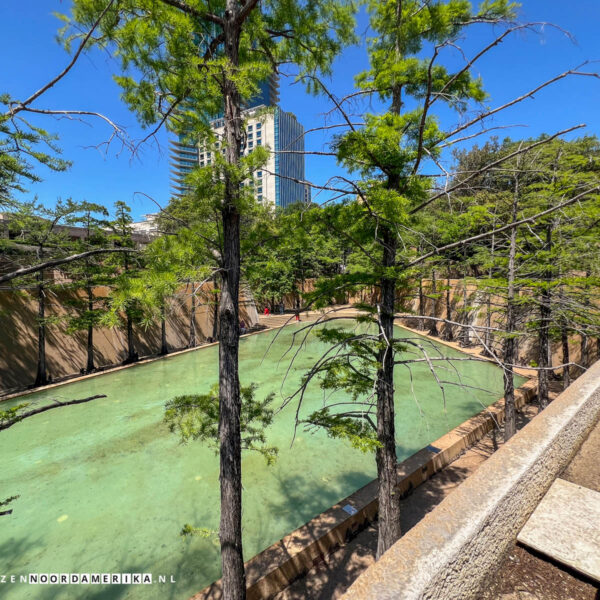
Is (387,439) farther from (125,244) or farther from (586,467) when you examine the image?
(125,244)

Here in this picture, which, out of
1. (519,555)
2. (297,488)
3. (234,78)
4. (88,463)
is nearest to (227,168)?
(234,78)

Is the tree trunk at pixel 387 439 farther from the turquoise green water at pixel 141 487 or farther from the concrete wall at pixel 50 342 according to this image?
the concrete wall at pixel 50 342

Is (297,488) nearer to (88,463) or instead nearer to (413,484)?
(413,484)

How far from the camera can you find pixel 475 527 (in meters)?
1.55

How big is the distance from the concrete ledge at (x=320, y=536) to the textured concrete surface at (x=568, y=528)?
0.83 meters

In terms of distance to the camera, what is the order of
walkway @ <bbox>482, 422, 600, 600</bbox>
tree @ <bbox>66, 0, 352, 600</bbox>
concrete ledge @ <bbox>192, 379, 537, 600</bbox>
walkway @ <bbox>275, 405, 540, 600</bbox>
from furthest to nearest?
1. walkway @ <bbox>275, 405, 540, 600</bbox>
2. concrete ledge @ <bbox>192, 379, 537, 600</bbox>
3. tree @ <bbox>66, 0, 352, 600</bbox>
4. walkway @ <bbox>482, 422, 600, 600</bbox>

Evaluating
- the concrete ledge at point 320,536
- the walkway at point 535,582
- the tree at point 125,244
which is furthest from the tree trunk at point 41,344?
the walkway at point 535,582

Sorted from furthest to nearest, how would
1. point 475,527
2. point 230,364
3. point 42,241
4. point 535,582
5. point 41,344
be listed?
point 41,344 < point 42,241 < point 230,364 < point 535,582 < point 475,527

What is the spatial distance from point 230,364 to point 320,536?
10.7ft

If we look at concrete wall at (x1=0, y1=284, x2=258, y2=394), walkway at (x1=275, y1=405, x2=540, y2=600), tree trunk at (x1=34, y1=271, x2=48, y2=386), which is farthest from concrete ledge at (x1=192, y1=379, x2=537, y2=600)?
tree trunk at (x1=34, y1=271, x2=48, y2=386)

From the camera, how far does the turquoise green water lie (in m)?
4.73

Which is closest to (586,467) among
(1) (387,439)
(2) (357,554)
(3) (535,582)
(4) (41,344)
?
(3) (535,582)

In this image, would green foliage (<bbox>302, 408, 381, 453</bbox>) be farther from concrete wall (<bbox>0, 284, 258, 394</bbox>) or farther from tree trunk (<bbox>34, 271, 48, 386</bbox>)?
tree trunk (<bbox>34, 271, 48, 386</bbox>)

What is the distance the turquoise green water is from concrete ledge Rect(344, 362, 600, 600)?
638mm
